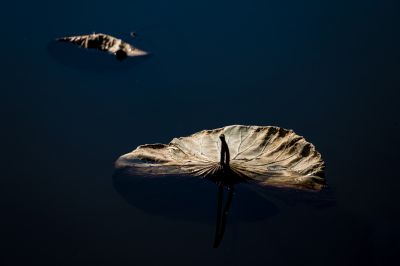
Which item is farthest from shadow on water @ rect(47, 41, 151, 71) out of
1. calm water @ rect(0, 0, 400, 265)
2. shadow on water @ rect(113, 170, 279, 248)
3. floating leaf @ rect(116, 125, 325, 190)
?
shadow on water @ rect(113, 170, 279, 248)

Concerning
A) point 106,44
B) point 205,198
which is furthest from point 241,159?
point 106,44

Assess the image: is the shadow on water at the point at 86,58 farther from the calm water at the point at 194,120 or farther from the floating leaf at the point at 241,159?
the floating leaf at the point at 241,159

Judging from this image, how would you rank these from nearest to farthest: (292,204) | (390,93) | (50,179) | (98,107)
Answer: (292,204), (50,179), (98,107), (390,93)

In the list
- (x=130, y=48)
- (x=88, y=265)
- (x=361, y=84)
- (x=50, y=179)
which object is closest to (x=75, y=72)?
(x=130, y=48)

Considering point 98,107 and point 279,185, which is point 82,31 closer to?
point 98,107

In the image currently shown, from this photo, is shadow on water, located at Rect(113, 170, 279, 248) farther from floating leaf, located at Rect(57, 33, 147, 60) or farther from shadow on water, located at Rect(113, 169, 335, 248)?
floating leaf, located at Rect(57, 33, 147, 60)

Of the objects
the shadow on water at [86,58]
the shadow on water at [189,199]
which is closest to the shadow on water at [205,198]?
the shadow on water at [189,199]

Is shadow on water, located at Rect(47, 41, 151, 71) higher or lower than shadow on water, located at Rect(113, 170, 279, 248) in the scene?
higher
